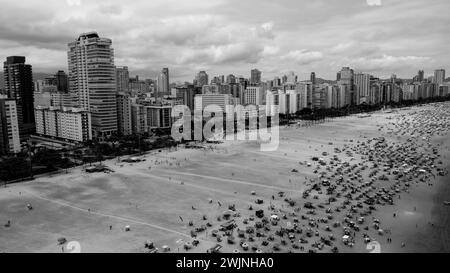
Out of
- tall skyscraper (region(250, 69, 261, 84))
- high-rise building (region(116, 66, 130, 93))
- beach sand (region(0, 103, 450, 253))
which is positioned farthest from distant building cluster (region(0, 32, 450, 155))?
tall skyscraper (region(250, 69, 261, 84))

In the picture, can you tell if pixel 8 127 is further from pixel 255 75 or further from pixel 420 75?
pixel 420 75

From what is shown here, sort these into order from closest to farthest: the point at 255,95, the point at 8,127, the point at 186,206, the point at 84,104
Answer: the point at 186,206
the point at 8,127
the point at 84,104
the point at 255,95

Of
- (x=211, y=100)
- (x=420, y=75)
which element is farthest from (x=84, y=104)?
(x=420, y=75)

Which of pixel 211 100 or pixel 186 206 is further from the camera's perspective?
pixel 211 100

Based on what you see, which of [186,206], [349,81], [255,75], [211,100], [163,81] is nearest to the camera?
[186,206]

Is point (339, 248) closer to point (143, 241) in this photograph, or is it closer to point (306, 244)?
point (306, 244)

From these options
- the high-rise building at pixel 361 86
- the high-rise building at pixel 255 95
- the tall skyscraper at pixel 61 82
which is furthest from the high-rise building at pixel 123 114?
the high-rise building at pixel 361 86
